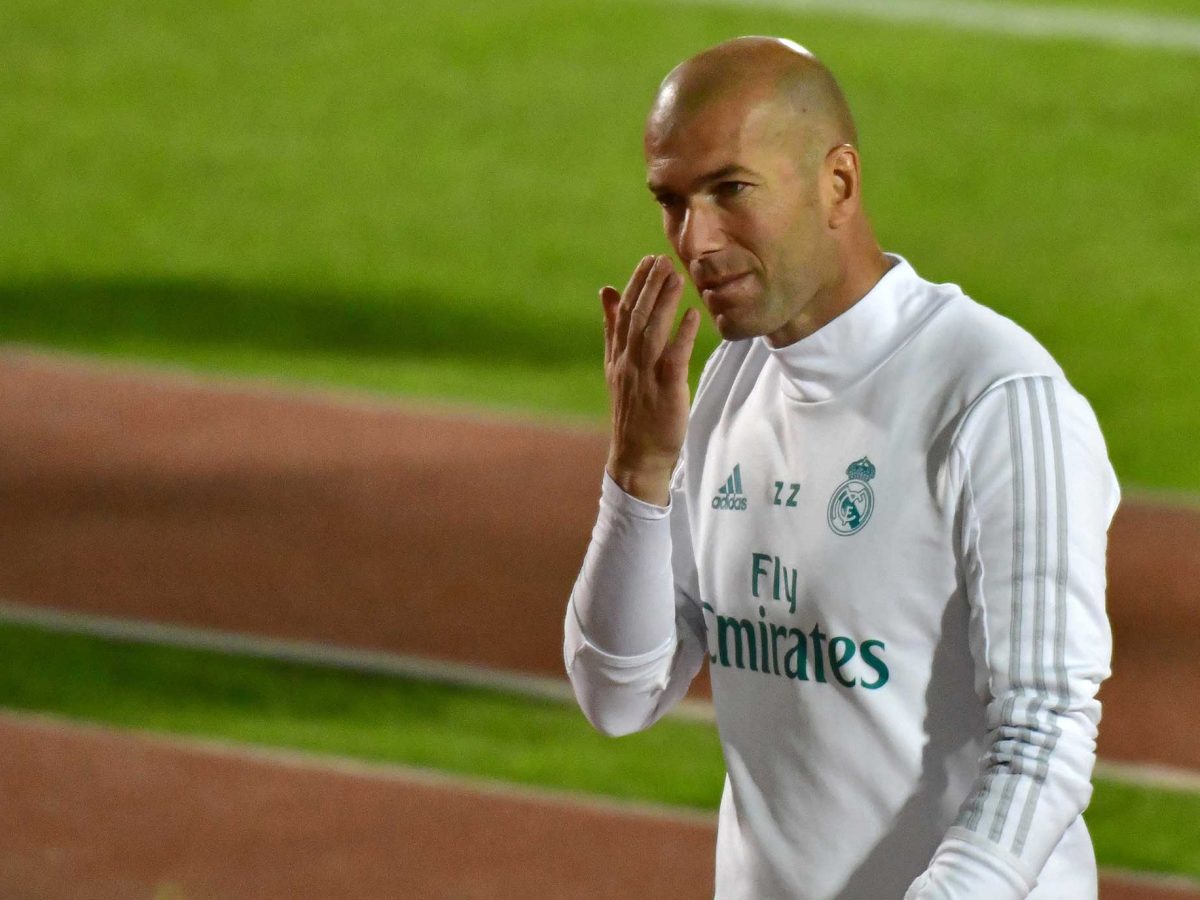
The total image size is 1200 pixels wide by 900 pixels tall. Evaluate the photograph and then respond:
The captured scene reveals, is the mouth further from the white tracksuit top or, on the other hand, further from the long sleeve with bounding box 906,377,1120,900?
the long sleeve with bounding box 906,377,1120,900

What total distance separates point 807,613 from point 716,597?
17 cm

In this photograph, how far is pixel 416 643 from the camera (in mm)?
6602

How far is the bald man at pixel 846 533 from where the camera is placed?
2.17m

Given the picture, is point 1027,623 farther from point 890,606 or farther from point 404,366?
point 404,366

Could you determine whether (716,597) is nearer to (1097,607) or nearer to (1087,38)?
(1097,607)

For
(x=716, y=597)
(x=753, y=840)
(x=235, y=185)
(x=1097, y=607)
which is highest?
(x=1097, y=607)

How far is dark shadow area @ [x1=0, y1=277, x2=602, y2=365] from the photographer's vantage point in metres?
10.1

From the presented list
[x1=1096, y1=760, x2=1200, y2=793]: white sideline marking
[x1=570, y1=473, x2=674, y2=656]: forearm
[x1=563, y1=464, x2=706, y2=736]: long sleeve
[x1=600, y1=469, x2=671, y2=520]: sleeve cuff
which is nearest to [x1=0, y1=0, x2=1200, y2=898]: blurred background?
[x1=1096, y1=760, x2=1200, y2=793]: white sideline marking

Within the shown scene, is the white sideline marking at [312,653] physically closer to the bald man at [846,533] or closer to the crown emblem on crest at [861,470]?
the bald man at [846,533]

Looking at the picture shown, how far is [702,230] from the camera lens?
235 centimetres

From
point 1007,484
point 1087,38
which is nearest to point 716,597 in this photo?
point 1007,484

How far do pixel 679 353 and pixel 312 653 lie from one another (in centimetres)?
442

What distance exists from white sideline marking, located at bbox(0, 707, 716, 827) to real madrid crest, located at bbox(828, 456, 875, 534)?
307 centimetres

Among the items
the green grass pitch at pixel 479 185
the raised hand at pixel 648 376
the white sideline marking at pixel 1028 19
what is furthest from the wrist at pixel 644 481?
the white sideline marking at pixel 1028 19
